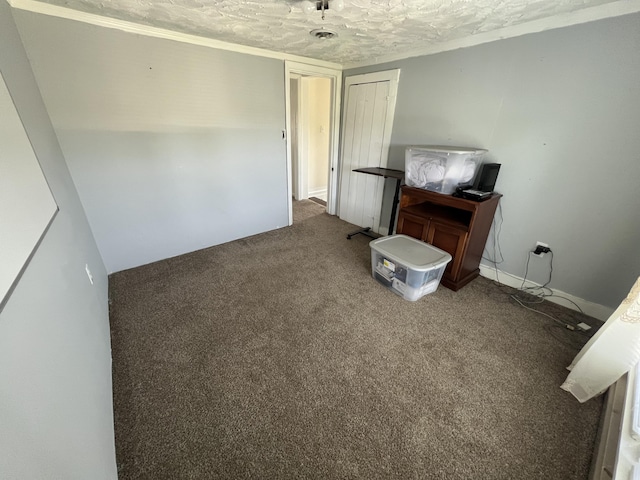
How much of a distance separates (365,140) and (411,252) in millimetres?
1863

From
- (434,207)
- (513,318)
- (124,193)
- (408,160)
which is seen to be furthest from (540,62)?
(124,193)

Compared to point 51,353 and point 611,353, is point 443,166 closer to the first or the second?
point 611,353

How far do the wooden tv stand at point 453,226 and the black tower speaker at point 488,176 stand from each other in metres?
0.10

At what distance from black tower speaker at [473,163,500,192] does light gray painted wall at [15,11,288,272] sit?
232 centimetres

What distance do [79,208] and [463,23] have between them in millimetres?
3431

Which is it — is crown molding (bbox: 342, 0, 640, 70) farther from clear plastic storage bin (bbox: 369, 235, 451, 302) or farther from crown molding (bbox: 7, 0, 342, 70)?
clear plastic storage bin (bbox: 369, 235, 451, 302)

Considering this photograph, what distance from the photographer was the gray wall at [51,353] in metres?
0.60

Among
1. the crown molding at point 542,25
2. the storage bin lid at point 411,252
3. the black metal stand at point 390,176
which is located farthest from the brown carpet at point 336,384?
the crown molding at point 542,25

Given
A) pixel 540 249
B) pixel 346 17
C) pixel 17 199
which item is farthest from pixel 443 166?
pixel 17 199

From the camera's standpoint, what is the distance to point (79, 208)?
207 centimetres

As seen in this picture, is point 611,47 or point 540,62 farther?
point 540,62

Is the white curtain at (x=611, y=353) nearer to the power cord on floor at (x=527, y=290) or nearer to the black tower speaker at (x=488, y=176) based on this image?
the power cord on floor at (x=527, y=290)

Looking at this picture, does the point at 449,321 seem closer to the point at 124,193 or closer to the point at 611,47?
the point at 611,47

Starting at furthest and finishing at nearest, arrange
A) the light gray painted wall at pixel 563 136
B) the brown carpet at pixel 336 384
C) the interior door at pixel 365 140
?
the interior door at pixel 365 140 < the light gray painted wall at pixel 563 136 < the brown carpet at pixel 336 384
